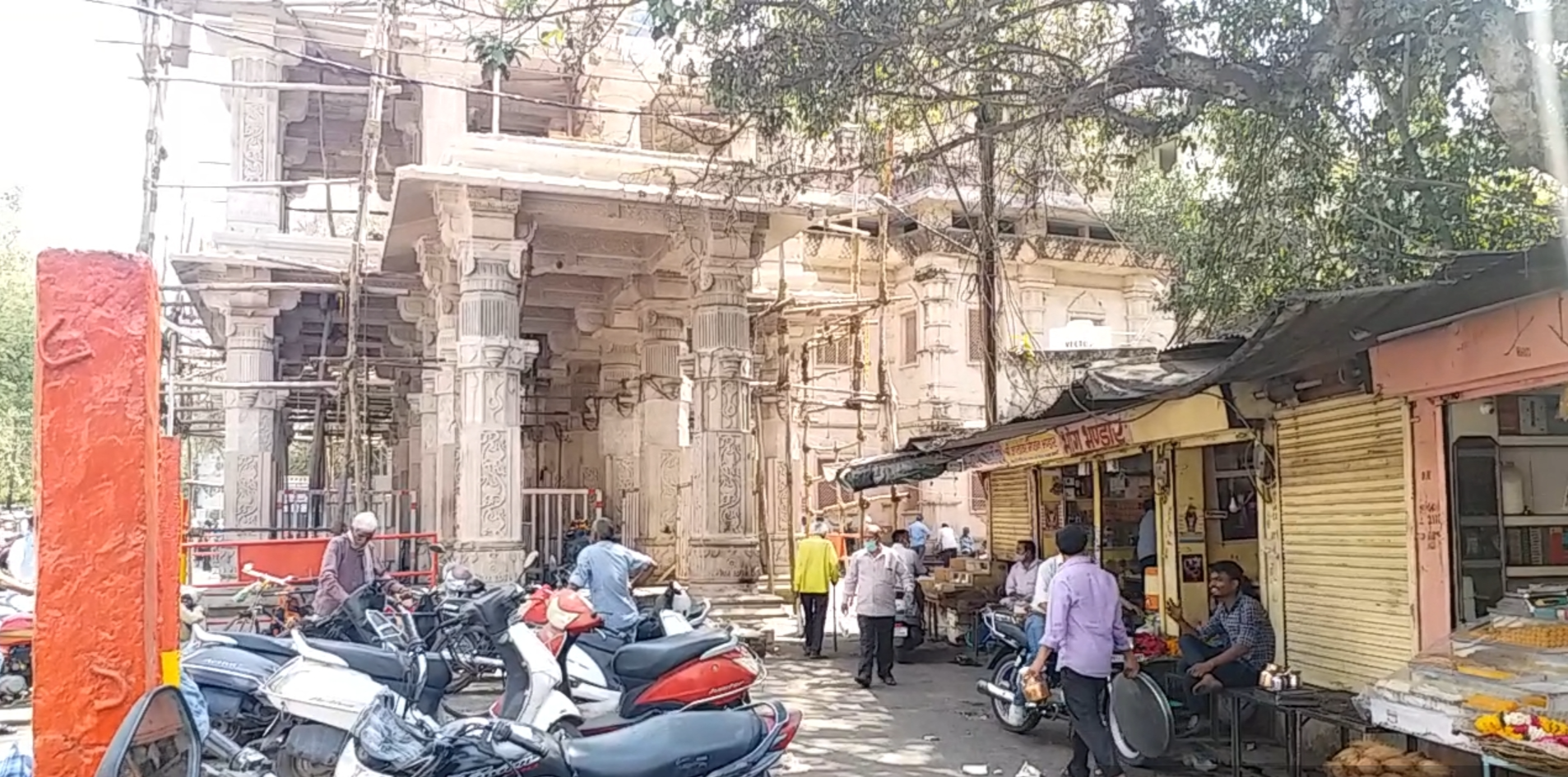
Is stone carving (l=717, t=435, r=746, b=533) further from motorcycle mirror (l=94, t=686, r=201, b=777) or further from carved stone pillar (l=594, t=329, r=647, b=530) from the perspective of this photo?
motorcycle mirror (l=94, t=686, r=201, b=777)

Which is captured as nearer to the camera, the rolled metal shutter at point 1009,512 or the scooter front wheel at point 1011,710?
the scooter front wheel at point 1011,710

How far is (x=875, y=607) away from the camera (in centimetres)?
1220

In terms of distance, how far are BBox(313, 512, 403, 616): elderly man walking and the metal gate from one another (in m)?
5.83

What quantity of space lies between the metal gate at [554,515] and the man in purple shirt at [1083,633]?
9410mm

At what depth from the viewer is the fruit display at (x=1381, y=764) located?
6047 mm

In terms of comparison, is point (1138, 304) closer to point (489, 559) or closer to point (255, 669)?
point (489, 559)

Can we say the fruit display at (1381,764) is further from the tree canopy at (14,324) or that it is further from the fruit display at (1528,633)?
the tree canopy at (14,324)

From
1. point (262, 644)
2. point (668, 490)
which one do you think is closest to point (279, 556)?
point (262, 644)

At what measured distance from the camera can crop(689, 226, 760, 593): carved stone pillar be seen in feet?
45.8

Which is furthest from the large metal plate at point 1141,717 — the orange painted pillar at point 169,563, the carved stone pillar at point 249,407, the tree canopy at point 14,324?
the tree canopy at point 14,324

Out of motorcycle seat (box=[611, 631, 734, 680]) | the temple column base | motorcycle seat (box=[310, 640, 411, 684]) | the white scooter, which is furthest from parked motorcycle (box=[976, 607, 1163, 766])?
the temple column base

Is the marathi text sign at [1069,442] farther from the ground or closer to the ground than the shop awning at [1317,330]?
closer to the ground

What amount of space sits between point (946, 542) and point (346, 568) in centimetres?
1504

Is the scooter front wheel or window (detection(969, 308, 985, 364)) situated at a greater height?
window (detection(969, 308, 985, 364))
